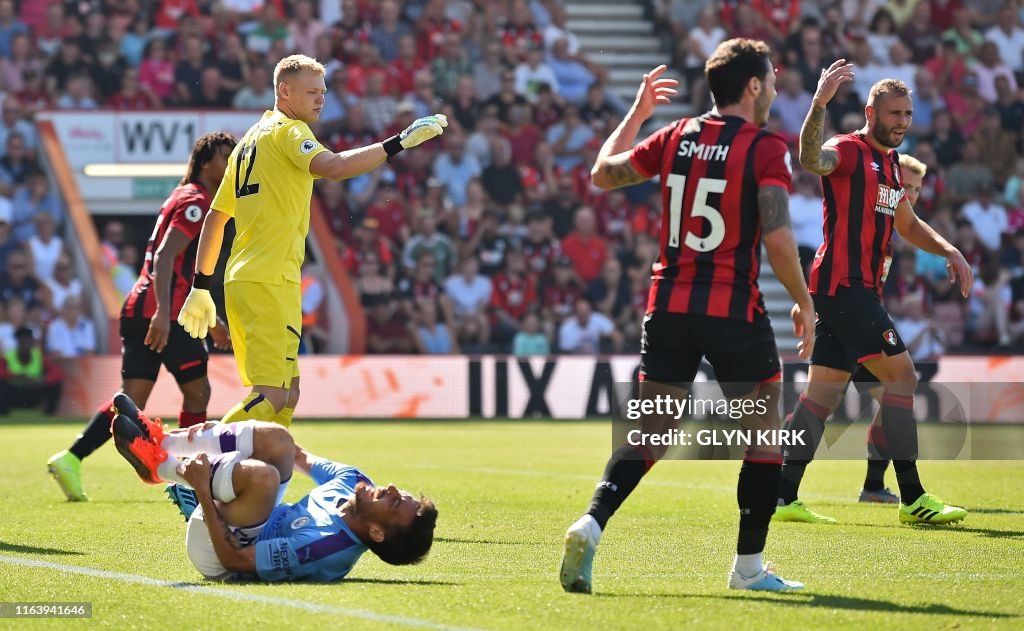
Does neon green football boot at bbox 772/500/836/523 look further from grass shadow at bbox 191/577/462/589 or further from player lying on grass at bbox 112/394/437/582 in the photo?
player lying on grass at bbox 112/394/437/582

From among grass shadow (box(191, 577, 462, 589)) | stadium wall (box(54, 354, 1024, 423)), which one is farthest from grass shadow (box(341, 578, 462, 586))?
stadium wall (box(54, 354, 1024, 423))

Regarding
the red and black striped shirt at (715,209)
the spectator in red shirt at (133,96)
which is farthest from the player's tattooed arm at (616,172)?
the spectator in red shirt at (133,96)

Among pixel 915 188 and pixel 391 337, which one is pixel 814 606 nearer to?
pixel 915 188

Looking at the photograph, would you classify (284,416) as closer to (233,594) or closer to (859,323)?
(233,594)

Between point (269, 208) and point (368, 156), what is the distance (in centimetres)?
80

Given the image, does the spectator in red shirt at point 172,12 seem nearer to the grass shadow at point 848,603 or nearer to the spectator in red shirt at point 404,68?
the spectator in red shirt at point 404,68

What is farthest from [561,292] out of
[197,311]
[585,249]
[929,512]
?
[197,311]

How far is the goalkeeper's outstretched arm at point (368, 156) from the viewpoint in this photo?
24.6ft

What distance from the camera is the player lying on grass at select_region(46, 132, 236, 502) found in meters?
9.93

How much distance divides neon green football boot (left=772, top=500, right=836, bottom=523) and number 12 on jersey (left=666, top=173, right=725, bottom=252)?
335cm

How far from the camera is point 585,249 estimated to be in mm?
23047

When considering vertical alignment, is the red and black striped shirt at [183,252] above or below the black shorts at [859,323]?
above

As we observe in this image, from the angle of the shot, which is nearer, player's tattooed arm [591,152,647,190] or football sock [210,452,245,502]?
football sock [210,452,245,502]

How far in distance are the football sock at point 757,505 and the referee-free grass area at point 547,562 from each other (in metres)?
0.24
